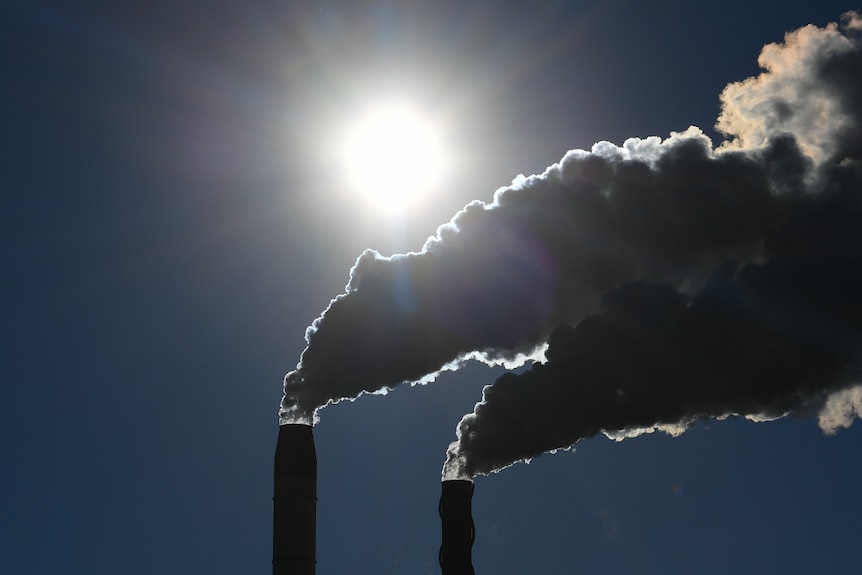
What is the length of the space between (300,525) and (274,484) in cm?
194

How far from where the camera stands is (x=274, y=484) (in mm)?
37250

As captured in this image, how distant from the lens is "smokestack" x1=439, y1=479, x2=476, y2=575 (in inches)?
1368

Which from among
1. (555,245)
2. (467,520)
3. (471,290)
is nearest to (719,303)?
(555,245)

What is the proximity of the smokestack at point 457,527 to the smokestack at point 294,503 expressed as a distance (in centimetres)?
433

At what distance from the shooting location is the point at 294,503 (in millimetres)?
36406

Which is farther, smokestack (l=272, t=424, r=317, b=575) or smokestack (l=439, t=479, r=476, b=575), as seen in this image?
smokestack (l=272, t=424, r=317, b=575)

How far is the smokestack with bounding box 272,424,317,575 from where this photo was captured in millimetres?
35594

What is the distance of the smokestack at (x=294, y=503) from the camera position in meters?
35.6

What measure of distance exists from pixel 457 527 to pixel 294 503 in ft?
17.6

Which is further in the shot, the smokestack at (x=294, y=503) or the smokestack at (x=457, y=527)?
the smokestack at (x=294, y=503)

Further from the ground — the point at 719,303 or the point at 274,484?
the point at 719,303

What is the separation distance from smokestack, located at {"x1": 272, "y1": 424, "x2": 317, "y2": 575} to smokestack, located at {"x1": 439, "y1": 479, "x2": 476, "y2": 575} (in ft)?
14.2

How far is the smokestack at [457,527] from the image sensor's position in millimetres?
34750

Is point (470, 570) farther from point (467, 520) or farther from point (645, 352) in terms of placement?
point (645, 352)
